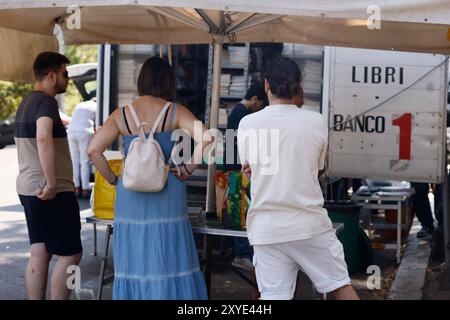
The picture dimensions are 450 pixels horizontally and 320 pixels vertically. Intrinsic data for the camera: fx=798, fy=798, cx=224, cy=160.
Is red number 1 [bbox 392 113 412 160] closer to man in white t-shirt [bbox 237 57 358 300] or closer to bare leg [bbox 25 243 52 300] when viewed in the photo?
man in white t-shirt [bbox 237 57 358 300]

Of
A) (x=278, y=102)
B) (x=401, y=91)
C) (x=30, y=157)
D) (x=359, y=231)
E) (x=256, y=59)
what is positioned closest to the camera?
(x=278, y=102)

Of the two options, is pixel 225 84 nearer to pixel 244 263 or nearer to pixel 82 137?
pixel 244 263

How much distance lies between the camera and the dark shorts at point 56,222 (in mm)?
5480

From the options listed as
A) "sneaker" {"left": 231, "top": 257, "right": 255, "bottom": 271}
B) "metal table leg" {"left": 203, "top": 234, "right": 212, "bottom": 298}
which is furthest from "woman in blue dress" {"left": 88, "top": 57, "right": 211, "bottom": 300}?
"sneaker" {"left": 231, "top": 257, "right": 255, "bottom": 271}

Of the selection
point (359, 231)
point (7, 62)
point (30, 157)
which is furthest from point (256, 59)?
point (30, 157)

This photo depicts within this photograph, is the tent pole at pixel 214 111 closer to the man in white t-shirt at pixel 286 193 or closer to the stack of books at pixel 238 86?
the man in white t-shirt at pixel 286 193

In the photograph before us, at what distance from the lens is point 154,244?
16.7ft

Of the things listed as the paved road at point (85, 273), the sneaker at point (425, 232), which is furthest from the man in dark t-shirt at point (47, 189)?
the sneaker at point (425, 232)

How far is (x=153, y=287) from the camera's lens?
5.11 metres

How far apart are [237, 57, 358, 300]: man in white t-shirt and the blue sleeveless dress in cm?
69

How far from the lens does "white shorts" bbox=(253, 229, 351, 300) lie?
4551mm
